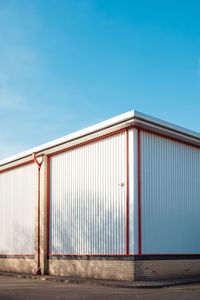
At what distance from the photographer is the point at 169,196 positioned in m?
19.9

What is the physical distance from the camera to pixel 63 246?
21.8 m

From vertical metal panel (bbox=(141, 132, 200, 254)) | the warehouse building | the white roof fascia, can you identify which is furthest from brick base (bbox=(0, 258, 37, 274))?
vertical metal panel (bbox=(141, 132, 200, 254))

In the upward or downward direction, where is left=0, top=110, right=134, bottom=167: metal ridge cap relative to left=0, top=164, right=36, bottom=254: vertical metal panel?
upward

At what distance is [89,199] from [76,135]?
2.97 m

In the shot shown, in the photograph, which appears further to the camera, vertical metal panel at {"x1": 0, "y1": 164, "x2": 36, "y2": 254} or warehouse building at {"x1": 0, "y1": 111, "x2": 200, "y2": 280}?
vertical metal panel at {"x1": 0, "y1": 164, "x2": 36, "y2": 254}

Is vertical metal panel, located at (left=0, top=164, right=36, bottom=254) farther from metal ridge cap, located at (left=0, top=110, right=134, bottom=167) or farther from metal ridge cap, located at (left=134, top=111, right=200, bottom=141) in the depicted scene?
metal ridge cap, located at (left=134, top=111, right=200, bottom=141)

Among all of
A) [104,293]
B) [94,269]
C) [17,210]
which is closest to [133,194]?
[94,269]

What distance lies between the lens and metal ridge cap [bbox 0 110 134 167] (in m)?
18.1

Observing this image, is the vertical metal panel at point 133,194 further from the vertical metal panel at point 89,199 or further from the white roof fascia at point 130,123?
the white roof fascia at point 130,123

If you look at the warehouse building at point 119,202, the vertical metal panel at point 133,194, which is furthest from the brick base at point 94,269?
the vertical metal panel at point 133,194

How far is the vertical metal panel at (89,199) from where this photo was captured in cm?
1898

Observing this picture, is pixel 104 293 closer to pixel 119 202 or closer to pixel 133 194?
pixel 133 194

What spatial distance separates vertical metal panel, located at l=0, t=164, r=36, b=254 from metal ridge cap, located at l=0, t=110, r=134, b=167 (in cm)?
80

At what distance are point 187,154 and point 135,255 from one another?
583 centimetres
